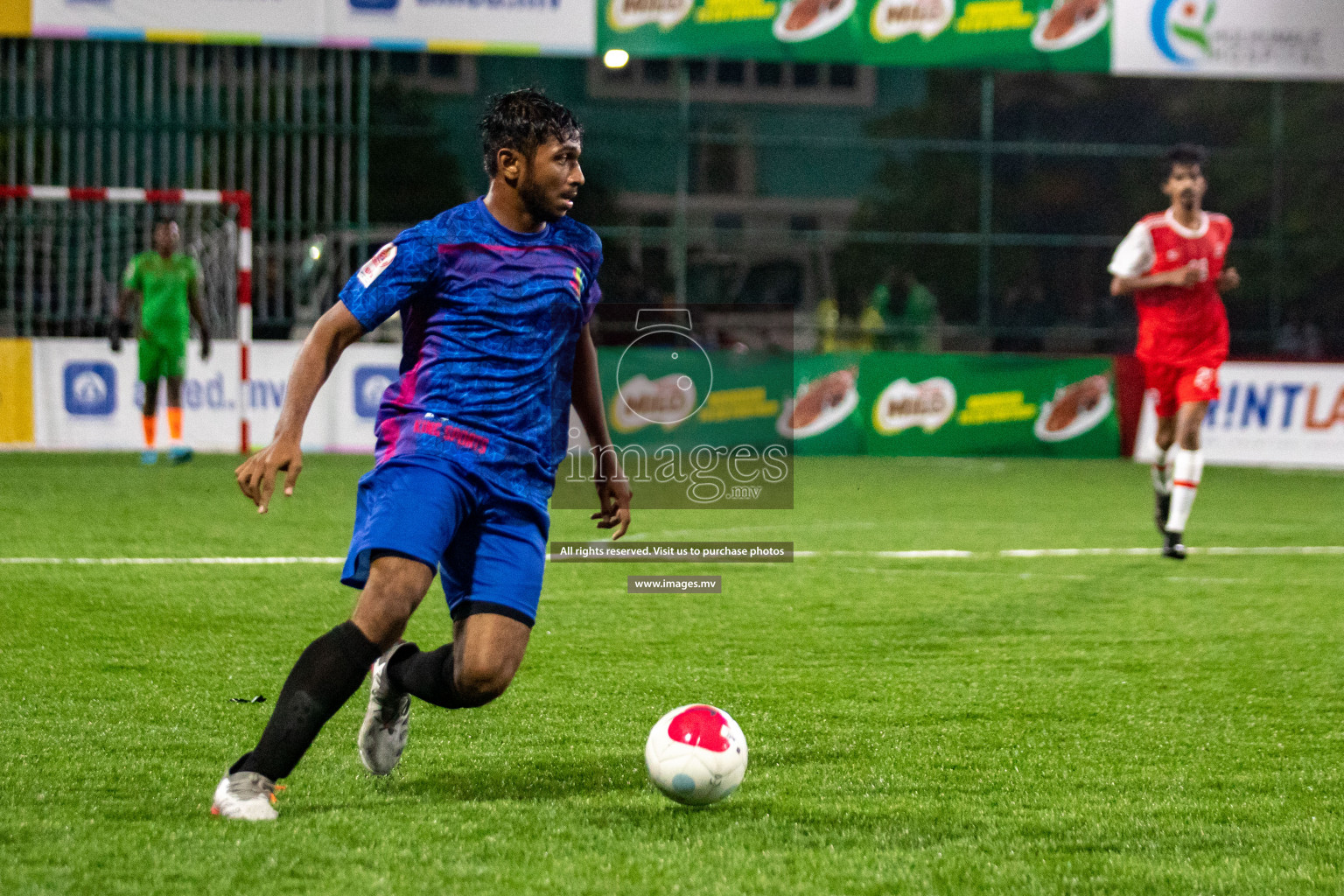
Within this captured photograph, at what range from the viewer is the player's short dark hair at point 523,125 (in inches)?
157

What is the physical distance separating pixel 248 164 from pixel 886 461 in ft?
25.6

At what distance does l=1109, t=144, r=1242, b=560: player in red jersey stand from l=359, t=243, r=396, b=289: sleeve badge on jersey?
664 centimetres

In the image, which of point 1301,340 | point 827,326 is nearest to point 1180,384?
point 827,326

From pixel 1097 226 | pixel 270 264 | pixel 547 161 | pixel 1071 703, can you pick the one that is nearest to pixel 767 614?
pixel 1071 703

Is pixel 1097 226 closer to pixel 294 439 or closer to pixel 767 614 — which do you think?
pixel 767 614

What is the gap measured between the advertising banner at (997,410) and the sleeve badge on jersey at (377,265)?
14.4 metres

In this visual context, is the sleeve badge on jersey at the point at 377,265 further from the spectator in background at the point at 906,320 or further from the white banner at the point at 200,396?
the spectator in background at the point at 906,320

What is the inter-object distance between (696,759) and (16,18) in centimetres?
1606

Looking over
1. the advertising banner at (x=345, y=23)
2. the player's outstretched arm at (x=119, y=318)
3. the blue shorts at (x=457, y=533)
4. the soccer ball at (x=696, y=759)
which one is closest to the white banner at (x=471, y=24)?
the advertising banner at (x=345, y=23)

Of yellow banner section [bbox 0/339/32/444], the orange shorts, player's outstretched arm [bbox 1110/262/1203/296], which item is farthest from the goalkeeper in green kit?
the orange shorts

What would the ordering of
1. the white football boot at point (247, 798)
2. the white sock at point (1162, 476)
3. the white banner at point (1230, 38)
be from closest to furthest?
the white football boot at point (247, 798) < the white sock at point (1162, 476) < the white banner at point (1230, 38)

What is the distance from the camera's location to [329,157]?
719 inches

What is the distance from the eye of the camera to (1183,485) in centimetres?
948

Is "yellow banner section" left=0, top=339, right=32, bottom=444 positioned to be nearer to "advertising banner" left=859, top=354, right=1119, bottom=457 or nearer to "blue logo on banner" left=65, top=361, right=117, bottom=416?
"blue logo on banner" left=65, top=361, right=117, bottom=416
